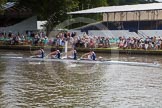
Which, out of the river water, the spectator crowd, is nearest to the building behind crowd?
the spectator crowd

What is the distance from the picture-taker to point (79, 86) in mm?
23781

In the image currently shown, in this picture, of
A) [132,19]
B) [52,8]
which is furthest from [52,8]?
[132,19]

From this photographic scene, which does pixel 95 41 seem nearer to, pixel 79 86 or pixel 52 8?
pixel 52 8

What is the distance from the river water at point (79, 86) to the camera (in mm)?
19344

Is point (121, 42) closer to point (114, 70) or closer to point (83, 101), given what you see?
point (114, 70)

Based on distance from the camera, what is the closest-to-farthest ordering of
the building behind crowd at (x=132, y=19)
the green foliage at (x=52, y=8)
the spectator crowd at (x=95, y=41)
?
1. the spectator crowd at (x=95, y=41)
2. the building behind crowd at (x=132, y=19)
3. the green foliage at (x=52, y=8)

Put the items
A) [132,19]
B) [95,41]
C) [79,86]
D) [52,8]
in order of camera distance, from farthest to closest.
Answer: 1. [52,8]
2. [132,19]
3. [95,41]
4. [79,86]

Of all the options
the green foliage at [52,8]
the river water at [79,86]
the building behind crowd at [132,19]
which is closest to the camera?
the river water at [79,86]

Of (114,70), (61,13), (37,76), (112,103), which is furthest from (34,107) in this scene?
(61,13)

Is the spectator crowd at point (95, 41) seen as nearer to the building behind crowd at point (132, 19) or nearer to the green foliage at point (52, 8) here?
the building behind crowd at point (132, 19)

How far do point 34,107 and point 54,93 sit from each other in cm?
343

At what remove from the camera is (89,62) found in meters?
35.7

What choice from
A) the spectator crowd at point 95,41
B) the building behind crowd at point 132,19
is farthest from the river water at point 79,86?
the building behind crowd at point 132,19

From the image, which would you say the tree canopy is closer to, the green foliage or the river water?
the green foliage
